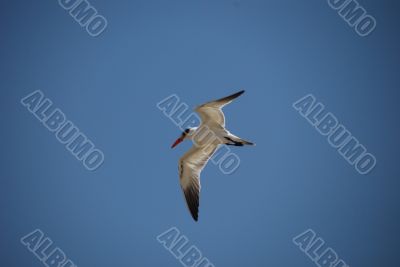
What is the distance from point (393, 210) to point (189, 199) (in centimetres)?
1862

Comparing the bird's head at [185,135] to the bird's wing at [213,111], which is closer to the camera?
the bird's wing at [213,111]

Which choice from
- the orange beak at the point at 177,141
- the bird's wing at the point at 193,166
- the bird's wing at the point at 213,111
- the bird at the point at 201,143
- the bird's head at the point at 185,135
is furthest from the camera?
the orange beak at the point at 177,141

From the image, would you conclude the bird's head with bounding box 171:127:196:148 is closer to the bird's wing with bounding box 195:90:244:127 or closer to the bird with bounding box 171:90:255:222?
the bird with bounding box 171:90:255:222

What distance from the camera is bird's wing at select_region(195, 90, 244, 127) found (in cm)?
985

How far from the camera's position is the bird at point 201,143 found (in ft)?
33.3

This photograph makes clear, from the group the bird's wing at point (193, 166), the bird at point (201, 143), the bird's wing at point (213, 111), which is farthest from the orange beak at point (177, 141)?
the bird's wing at point (213, 111)

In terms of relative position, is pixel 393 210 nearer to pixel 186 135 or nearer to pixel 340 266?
pixel 340 266

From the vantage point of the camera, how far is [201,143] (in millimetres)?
10961

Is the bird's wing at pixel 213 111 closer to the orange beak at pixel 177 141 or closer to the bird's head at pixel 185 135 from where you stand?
the bird's head at pixel 185 135

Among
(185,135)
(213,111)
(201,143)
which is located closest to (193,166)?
(201,143)

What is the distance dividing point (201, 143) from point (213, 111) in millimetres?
1164

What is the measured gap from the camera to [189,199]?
10891mm

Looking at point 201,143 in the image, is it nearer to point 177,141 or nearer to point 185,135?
point 185,135

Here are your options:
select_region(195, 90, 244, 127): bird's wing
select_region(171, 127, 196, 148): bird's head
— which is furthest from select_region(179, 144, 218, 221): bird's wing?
select_region(195, 90, 244, 127): bird's wing
